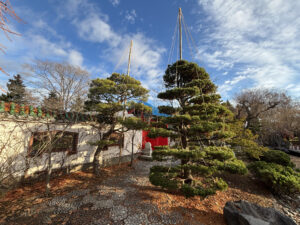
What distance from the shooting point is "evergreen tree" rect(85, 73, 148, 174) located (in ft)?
17.6

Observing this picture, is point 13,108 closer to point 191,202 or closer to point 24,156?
point 24,156

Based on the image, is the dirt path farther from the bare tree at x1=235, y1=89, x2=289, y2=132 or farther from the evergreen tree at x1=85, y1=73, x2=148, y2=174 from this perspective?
the bare tree at x1=235, y1=89, x2=289, y2=132

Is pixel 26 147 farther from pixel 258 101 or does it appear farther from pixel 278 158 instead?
pixel 258 101

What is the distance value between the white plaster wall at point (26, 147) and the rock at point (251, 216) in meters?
5.14

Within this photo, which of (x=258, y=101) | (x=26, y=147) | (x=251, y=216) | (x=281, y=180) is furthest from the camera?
(x=258, y=101)

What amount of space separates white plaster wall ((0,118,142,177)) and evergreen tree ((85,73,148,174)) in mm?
757

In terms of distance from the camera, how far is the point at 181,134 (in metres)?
4.00

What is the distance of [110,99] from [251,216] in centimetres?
603

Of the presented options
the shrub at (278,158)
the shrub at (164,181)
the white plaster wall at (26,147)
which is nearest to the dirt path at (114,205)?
the shrub at (164,181)

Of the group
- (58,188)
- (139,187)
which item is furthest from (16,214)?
(139,187)

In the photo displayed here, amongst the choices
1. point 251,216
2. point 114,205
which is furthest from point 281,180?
point 114,205

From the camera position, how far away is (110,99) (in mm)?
5863

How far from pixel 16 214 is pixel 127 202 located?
8.78 feet

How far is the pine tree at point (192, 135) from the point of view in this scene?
3.29 metres
